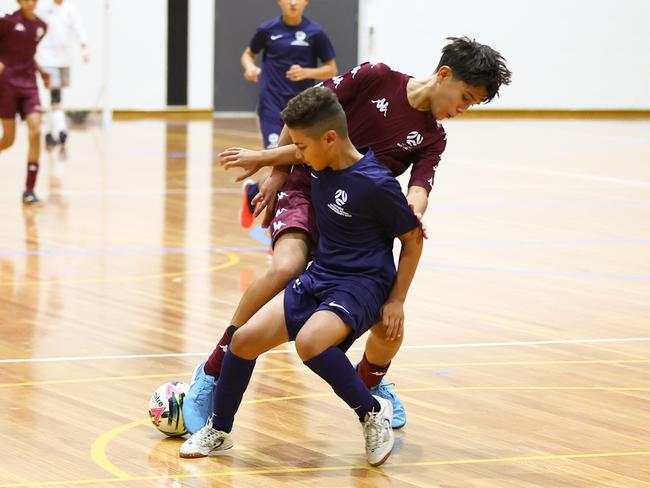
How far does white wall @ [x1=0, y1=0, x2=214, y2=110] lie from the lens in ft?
62.7

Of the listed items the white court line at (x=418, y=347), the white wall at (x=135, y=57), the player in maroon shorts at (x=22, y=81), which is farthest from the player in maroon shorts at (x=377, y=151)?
the white wall at (x=135, y=57)

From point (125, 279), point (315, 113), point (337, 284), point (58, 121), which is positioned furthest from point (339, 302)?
point (58, 121)

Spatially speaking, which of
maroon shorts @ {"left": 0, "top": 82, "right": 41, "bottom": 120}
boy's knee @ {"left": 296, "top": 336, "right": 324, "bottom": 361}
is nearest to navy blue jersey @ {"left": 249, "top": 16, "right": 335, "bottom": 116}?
maroon shorts @ {"left": 0, "top": 82, "right": 41, "bottom": 120}

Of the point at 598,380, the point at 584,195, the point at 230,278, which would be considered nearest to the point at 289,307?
the point at 598,380

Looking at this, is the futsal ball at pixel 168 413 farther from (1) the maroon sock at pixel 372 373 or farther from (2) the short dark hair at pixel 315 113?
(2) the short dark hair at pixel 315 113

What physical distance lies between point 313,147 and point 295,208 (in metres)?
0.49

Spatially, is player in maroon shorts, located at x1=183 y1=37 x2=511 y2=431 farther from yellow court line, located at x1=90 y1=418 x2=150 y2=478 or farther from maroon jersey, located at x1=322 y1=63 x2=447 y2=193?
yellow court line, located at x1=90 y1=418 x2=150 y2=478

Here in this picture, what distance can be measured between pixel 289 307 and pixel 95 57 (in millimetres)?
15673

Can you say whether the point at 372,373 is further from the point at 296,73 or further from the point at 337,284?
the point at 296,73

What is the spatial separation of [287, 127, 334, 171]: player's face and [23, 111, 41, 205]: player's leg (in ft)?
21.7

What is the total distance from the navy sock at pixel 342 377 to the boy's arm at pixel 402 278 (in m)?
0.26

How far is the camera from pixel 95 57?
19.2 m

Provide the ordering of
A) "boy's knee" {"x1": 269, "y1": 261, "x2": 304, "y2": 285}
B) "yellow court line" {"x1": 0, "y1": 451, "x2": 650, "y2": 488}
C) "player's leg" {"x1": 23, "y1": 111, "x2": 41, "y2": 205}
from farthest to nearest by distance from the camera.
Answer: "player's leg" {"x1": 23, "y1": 111, "x2": 41, "y2": 205} < "boy's knee" {"x1": 269, "y1": 261, "x2": 304, "y2": 285} < "yellow court line" {"x1": 0, "y1": 451, "x2": 650, "y2": 488}

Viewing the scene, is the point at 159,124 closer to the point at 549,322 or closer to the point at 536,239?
the point at 536,239
